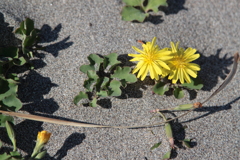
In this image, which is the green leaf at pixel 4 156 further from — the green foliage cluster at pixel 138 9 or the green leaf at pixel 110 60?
the green foliage cluster at pixel 138 9

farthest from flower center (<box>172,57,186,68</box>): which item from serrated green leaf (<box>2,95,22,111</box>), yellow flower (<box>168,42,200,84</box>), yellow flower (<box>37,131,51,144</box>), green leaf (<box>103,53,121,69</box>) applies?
serrated green leaf (<box>2,95,22,111</box>)

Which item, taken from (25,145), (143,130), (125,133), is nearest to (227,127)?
(143,130)

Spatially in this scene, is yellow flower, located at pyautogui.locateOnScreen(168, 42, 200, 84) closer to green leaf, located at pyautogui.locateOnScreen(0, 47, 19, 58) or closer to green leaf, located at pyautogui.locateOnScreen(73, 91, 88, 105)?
green leaf, located at pyautogui.locateOnScreen(73, 91, 88, 105)

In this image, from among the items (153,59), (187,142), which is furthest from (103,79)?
(187,142)

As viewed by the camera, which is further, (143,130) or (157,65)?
(143,130)

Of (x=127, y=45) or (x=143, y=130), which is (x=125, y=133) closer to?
(x=143, y=130)

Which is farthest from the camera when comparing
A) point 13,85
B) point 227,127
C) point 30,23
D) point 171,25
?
point 171,25

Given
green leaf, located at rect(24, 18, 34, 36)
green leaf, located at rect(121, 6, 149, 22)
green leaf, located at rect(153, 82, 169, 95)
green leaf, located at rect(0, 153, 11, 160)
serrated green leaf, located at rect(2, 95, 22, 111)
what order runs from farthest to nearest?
1. green leaf, located at rect(121, 6, 149, 22)
2. green leaf, located at rect(153, 82, 169, 95)
3. green leaf, located at rect(24, 18, 34, 36)
4. serrated green leaf, located at rect(2, 95, 22, 111)
5. green leaf, located at rect(0, 153, 11, 160)
